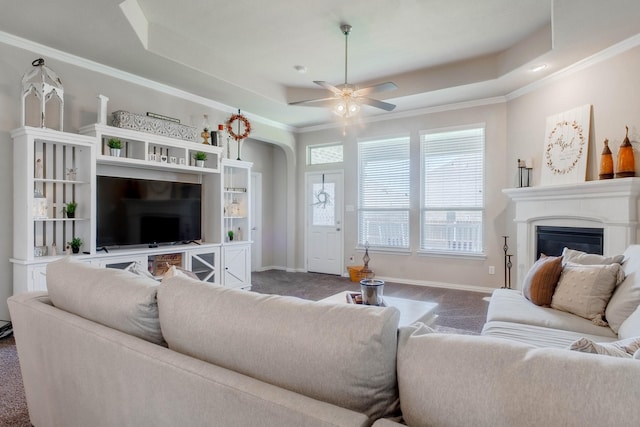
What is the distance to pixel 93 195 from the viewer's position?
12.1 ft

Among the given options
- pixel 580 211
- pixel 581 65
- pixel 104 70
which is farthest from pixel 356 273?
pixel 104 70

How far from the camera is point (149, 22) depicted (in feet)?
12.0

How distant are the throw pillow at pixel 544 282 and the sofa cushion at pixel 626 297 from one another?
1.19 ft

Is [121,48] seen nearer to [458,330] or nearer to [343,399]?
[343,399]

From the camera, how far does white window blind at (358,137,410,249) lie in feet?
19.4

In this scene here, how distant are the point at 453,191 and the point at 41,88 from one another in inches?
203

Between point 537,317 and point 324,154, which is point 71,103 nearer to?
point 324,154

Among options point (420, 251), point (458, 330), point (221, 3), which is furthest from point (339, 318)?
point (420, 251)

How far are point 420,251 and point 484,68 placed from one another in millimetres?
2744

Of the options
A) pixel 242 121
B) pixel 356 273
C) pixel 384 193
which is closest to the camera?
pixel 242 121

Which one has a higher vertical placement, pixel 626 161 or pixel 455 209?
pixel 626 161

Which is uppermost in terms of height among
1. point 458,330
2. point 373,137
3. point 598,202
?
point 373,137

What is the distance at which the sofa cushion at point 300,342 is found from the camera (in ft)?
2.82

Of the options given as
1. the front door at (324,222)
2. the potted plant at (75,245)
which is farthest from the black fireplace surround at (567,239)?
the potted plant at (75,245)
